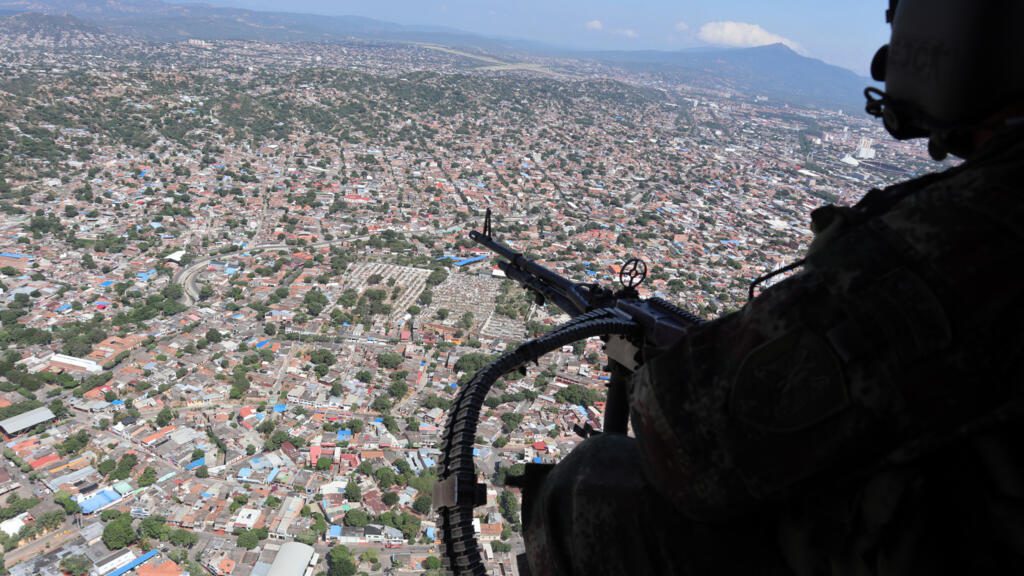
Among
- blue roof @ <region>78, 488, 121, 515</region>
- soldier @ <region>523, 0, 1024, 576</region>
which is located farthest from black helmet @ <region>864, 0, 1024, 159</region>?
blue roof @ <region>78, 488, 121, 515</region>

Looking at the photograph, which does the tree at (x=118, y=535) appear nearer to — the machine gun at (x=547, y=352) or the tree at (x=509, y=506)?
the tree at (x=509, y=506)

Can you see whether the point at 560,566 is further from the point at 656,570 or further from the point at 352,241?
the point at 352,241

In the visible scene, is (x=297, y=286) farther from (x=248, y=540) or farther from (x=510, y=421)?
(x=248, y=540)

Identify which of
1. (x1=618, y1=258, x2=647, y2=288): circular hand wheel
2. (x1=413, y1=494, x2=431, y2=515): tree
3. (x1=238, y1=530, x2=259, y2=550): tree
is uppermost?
(x1=618, y1=258, x2=647, y2=288): circular hand wheel

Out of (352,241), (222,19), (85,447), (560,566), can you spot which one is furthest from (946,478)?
(222,19)

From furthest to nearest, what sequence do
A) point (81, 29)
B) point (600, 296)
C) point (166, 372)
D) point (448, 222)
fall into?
point (81, 29), point (448, 222), point (166, 372), point (600, 296)

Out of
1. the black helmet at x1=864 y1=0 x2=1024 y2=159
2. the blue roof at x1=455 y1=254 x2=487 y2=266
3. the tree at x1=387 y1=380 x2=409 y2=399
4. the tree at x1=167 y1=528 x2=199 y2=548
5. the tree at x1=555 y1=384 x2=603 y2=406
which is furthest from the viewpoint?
the blue roof at x1=455 y1=254 x2=487 y2=266

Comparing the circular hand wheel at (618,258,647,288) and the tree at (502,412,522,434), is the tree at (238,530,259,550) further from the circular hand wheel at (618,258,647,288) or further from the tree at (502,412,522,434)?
the circular hand wheel at (618,258,647,288)
